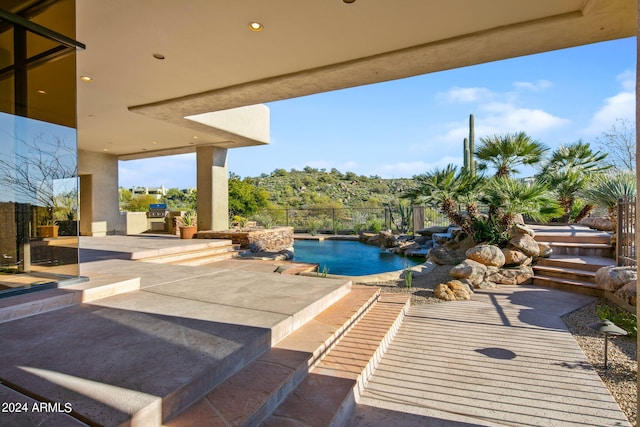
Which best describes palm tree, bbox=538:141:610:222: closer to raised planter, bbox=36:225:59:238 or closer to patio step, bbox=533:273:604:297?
patio step, bbox=533:273:604:297

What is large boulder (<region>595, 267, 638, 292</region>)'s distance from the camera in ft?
15.4

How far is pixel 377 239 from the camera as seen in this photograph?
12.4 metres

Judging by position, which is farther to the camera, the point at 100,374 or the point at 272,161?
the point at 272,161

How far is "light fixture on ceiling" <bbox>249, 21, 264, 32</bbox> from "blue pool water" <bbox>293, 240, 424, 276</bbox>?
5.17m

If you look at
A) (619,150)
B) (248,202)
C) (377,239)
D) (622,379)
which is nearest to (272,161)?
(248,202)

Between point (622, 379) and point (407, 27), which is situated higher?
point (407, 27)

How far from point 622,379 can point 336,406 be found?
2503mm

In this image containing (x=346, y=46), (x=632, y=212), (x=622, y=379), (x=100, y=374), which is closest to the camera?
(x=100, y=374)

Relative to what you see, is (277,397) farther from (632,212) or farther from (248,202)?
(248,202)

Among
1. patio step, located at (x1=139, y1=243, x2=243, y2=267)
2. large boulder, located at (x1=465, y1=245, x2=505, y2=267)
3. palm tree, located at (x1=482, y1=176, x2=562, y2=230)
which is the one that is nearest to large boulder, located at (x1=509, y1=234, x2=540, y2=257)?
palm tree, located at (x1=482, y1=176, x2=562, y2=230)

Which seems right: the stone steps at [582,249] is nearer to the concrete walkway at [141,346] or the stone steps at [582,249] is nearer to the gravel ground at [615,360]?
the gravel ground at [615,360]

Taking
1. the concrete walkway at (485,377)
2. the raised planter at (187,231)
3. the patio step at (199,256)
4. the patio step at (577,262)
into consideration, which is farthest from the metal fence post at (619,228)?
the raised planter at (187,231)

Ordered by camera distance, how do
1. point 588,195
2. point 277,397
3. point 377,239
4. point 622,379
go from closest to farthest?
point 277,397 → point 622,379 → point 588,195 → point 377,239

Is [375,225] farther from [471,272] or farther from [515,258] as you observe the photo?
[471,272]
